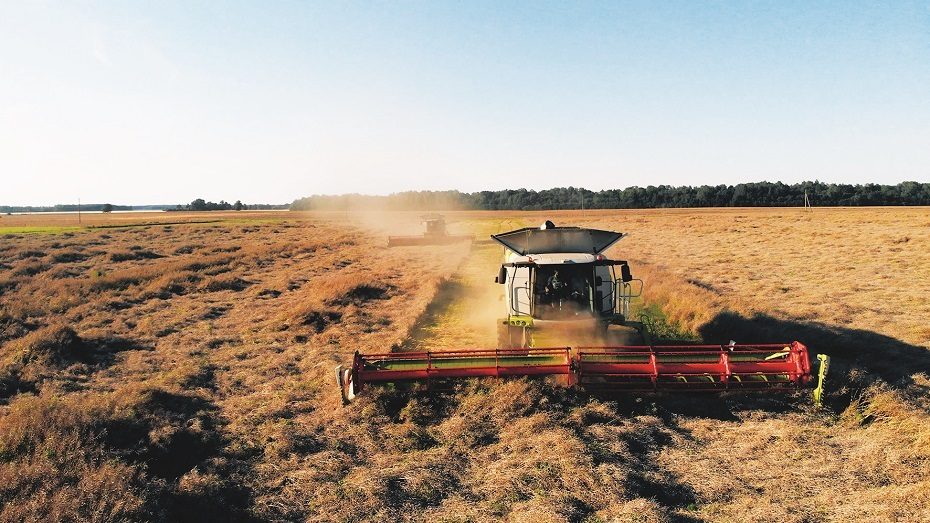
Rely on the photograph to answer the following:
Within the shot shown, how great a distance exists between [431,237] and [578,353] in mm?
37046

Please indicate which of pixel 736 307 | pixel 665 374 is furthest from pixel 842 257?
pixel 665 374

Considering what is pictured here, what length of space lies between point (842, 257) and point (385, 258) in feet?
95.8

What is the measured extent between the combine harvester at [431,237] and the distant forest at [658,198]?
61.2 meters

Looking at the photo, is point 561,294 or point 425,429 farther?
point 561,294

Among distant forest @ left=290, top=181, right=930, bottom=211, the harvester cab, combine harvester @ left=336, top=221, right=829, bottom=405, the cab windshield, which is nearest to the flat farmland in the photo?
combine harvester @ left=336, top=221, right=829, bottom=405

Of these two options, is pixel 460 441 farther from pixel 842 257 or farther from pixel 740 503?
pixel 842 257

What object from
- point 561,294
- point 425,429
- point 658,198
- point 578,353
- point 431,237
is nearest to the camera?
point 425,429

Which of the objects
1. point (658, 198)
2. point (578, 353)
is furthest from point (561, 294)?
point (658, 198)

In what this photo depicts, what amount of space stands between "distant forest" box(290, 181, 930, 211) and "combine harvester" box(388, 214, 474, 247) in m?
61.2

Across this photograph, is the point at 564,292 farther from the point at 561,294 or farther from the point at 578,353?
the point at 578,353

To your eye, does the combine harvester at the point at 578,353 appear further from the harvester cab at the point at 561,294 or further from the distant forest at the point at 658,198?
the distant forest at the point at 658,198

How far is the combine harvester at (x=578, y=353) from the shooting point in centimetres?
937

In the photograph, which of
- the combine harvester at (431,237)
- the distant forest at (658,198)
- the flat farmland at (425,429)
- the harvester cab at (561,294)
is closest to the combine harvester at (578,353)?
the harvester cab at (561,294)

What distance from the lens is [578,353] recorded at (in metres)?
9.57
